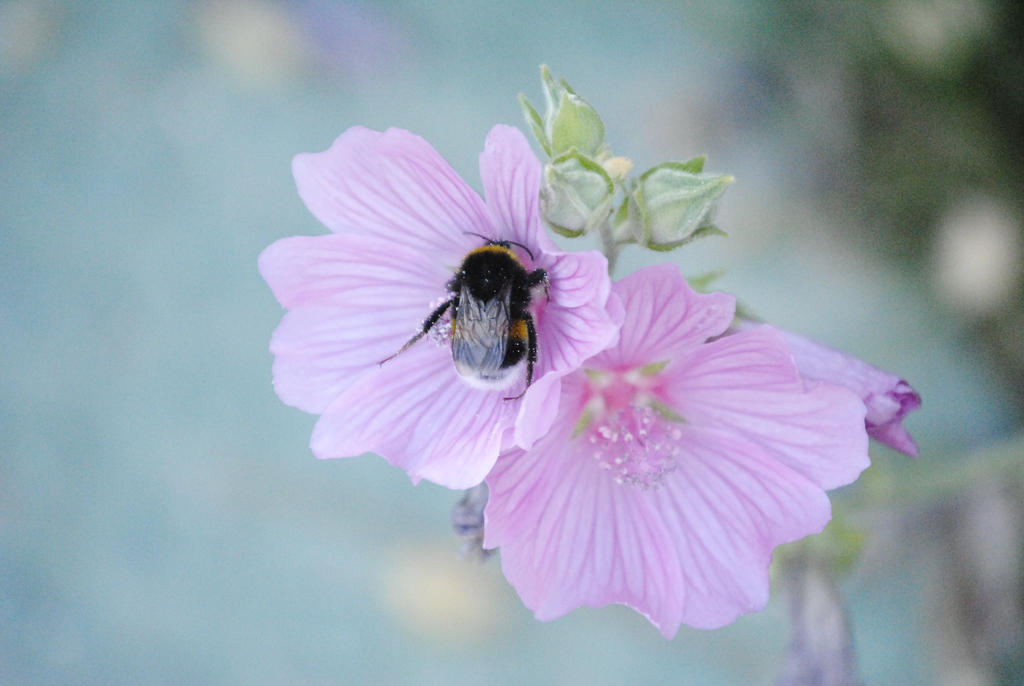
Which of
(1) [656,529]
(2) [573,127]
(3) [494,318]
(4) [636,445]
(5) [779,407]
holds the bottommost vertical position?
(1) [656,529]

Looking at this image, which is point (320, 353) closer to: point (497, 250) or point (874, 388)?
point (497, 250)

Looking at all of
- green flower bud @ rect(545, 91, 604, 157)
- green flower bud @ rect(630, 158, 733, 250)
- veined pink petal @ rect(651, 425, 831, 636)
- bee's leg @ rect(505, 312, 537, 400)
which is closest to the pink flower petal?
veined pink petal @ rect(651, 425, 831, 636)

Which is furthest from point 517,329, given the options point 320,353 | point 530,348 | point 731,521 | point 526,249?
point 731,521

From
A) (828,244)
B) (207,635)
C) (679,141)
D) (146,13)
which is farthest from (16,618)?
(828,244)

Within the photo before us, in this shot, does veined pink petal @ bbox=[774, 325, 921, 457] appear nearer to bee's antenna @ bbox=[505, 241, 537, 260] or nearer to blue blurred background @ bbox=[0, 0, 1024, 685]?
bee's antenna @ bbox=[505, 241, 537, 260]

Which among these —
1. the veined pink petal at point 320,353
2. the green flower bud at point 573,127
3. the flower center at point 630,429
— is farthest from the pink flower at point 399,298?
the flower center at point 630,429
